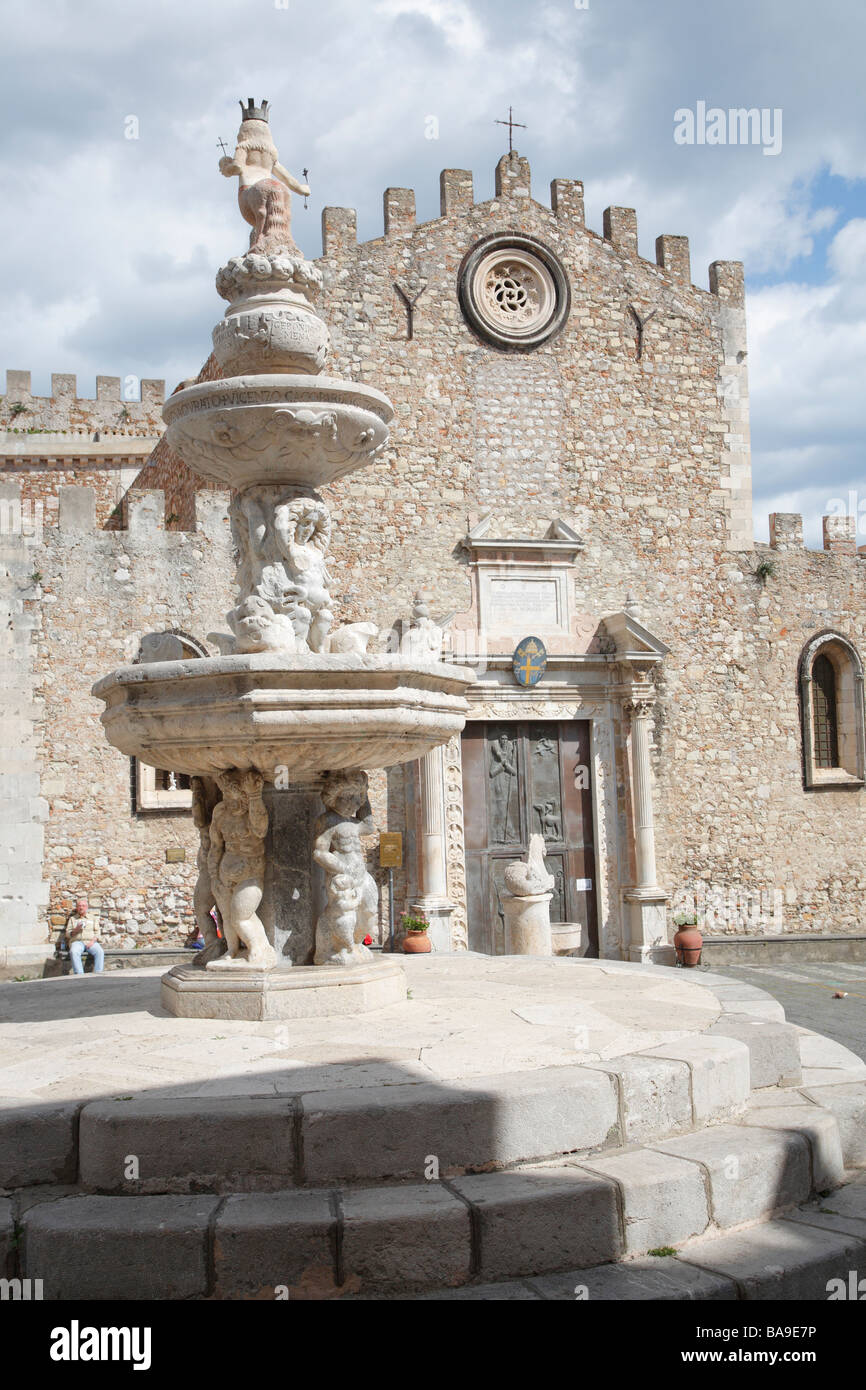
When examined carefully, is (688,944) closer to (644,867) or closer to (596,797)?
(644,867)

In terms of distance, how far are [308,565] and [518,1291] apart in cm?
375

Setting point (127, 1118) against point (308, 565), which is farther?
point (308, 565)

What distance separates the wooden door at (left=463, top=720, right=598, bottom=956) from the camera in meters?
14.5

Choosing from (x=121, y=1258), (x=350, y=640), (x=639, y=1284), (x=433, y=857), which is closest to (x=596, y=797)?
(x=433, y=857)

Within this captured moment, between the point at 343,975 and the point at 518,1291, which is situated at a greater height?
the point at 343,975

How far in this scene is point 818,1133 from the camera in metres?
4.51

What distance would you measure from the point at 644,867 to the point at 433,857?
2.88 m

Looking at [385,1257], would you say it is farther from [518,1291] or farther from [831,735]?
[831,735]

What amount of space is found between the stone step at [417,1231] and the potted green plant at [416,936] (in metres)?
8.84

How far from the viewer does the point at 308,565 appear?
244 inches

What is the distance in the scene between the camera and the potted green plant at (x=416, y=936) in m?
12.9

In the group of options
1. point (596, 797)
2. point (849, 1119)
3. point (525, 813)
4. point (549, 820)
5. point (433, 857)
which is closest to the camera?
point (849, 1119)
